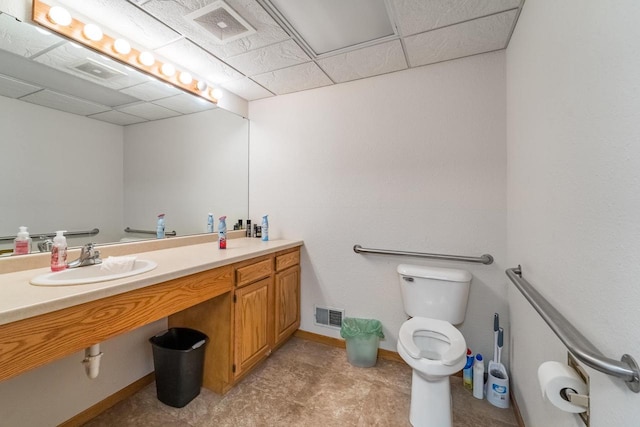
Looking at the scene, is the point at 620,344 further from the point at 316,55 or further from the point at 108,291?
the point at 316,55

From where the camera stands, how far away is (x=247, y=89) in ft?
7.78

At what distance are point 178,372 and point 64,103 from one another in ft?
5.46

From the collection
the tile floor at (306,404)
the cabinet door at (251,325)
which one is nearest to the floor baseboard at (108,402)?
the tile floor at (306,404)

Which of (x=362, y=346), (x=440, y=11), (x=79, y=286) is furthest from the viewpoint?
(x=362, y=346)

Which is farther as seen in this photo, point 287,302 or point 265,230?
point 265,230

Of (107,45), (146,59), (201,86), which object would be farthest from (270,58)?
(107,45)

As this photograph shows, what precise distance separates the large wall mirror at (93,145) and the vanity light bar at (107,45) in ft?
0.19

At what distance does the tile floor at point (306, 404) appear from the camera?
1454 mm

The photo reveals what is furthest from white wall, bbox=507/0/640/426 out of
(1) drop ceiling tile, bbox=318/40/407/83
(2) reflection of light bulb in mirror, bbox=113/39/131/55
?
(2) reflection of light bulb in mirror, bbox=113/39/131/55

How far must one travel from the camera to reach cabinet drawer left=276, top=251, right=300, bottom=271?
6.84 feet

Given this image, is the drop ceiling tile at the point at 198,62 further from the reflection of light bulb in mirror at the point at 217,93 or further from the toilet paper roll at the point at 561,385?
the toilet paper roll at the point at 561,385

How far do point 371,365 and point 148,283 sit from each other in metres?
1.65

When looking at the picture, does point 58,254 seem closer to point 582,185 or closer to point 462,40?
point 582,185

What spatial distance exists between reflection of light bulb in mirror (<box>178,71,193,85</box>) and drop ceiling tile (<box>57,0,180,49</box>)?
25 centimetres
